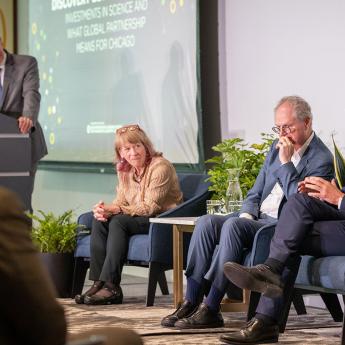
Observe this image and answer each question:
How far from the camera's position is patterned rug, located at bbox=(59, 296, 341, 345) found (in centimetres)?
445

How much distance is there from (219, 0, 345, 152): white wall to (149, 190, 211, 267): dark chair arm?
2.72 feet

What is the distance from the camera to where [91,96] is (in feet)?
26.7

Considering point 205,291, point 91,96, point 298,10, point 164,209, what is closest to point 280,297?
point 205,291

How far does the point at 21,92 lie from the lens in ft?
23.5

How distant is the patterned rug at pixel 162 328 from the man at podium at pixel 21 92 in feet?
4.60

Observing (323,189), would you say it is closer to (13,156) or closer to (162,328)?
(162,328)

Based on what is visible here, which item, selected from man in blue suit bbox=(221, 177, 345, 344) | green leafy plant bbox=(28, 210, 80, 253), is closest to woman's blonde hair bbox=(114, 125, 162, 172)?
green leafy plant bbox=(28, 210, 80, 253)

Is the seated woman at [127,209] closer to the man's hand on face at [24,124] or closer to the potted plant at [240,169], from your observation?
the potted plant at [240,169]

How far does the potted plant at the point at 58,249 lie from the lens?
20.2 ft

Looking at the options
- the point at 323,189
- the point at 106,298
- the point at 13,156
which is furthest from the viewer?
the point at 13,156

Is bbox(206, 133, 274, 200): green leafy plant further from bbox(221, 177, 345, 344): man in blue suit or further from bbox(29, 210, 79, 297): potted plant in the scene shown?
bbox(221, 177, 345, 344): man in blue suit

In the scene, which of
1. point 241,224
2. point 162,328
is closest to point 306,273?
point 241,224

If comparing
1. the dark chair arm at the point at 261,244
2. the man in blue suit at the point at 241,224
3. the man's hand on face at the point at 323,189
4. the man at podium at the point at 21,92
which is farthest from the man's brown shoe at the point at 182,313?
the man at podium at the point at 21,92

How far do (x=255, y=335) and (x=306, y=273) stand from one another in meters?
0.37
